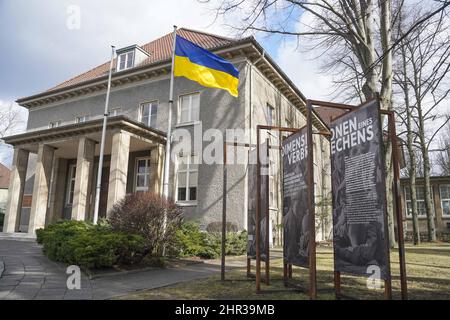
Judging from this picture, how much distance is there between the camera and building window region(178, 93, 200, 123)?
19.0 meters

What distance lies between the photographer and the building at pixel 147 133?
17172mm

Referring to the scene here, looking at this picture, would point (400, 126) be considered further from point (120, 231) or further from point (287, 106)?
point (120, 231)

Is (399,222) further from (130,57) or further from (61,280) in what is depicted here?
(130,57)

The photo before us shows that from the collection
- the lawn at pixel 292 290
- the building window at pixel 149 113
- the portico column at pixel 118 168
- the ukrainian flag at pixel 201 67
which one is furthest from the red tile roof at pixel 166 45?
the lawn at pixel 292 290

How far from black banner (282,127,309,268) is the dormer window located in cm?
1758

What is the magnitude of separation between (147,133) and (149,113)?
3.04m

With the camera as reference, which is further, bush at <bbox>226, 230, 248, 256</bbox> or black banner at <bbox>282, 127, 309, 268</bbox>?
bush at <bbox>226, 230, 248, 256</bbox>

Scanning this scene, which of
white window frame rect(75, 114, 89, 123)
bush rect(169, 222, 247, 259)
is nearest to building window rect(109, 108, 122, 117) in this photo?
white window frame rect(75, 114, 89, 123)

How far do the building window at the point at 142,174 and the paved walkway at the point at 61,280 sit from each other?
9.30m

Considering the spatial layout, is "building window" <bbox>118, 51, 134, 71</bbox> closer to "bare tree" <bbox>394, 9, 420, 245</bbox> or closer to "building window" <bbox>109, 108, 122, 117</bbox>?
"building window" <bbox>109, 108, 122, 117</bbox>

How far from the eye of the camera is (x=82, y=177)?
57.6 ft

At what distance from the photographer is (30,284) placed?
7141 millimetres

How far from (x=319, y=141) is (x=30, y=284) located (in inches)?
1059

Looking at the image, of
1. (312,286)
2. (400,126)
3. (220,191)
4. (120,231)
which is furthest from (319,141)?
(312,286)
